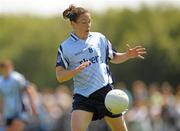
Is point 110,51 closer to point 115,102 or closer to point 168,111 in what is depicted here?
point 115,102

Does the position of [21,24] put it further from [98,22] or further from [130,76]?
[130,76]

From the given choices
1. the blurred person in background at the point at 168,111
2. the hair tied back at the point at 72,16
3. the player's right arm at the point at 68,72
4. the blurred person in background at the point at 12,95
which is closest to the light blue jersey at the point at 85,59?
the player's right arm at the point at 68,72

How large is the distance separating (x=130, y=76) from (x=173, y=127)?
34.0 meters

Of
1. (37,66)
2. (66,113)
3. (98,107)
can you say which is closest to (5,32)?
(37,66)

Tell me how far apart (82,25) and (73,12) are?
228mm

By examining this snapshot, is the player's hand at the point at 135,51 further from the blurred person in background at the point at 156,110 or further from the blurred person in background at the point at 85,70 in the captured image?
the blurred person in background at the point at 156,110

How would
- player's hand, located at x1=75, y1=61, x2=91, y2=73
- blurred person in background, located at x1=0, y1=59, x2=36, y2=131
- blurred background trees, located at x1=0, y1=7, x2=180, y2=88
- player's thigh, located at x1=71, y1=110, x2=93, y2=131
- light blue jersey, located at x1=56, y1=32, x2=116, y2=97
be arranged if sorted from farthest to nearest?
blurred background trees, located at x1=0, y1=7, x2=180, y2=88 → blurred person in background, located at x1=0, y1=59, x2=36, y2=131 → light blue jersey, located at x1=56, y1=32, x2=116, y2=97 → player's thigh, located at x1=71, y1=110, x2=93, y2=131 → player's hand, located at x1=75, y1=61, x2=91, y2=73

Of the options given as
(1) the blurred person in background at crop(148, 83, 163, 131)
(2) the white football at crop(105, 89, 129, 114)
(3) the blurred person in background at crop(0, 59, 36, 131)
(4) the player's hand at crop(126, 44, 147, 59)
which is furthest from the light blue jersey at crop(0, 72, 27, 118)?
(2) the white football at crop(105, 89, 129, 114)

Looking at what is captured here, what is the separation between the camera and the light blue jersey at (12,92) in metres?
18.7

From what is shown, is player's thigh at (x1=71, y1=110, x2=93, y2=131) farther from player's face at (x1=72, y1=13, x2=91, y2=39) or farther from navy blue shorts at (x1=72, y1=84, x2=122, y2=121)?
player's face at (x1=72, y1=13, x2=91, y2=39)

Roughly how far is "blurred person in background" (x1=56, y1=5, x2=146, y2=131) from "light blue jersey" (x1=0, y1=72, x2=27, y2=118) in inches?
231

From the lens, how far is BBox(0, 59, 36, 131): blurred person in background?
1866 centimetres

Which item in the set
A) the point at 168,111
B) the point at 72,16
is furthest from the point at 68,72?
the point at 168,111

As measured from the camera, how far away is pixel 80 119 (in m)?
12.7
